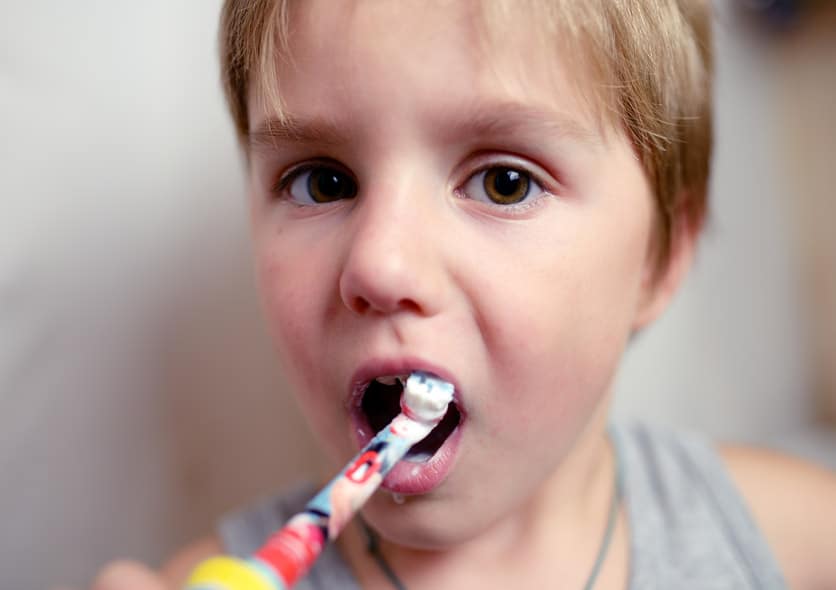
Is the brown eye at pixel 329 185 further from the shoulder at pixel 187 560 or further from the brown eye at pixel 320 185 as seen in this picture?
the shoulder at pixel 187 560

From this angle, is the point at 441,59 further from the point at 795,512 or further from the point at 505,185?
the point at 795,512

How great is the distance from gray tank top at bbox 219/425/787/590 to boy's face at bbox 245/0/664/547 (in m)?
0.17

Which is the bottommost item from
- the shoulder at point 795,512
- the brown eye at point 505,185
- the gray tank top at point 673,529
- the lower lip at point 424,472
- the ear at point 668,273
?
the shoulder at point 795,512

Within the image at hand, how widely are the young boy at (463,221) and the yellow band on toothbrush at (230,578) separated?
0.66 feet

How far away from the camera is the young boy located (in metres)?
0.56

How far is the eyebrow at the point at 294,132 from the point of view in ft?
1.94

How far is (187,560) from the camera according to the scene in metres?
0.79

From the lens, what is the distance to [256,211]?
70 cm

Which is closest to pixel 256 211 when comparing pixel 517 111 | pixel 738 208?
pixel 517 111

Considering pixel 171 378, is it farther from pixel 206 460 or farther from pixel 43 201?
pixel 43 201

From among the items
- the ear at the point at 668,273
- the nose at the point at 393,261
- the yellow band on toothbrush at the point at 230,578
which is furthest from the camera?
the ear at the point at 668,273

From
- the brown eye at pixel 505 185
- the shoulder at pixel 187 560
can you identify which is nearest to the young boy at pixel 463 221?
the brown eye at pixel 505 185

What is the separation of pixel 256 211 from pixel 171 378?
0.98ft

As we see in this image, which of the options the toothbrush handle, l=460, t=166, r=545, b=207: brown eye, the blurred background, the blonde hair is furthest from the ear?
the blurred background
